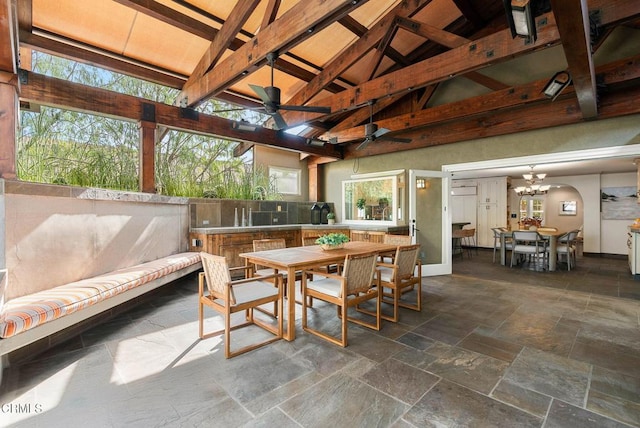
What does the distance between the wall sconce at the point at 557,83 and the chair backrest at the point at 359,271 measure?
2965mm

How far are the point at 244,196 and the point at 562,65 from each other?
570cm

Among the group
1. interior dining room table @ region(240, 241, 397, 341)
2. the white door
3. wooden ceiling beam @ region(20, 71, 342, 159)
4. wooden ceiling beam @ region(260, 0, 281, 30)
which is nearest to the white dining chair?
the white door

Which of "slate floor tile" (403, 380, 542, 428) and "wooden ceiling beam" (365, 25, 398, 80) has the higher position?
"wooden ceiling beam" (365, 25, 398, 80)

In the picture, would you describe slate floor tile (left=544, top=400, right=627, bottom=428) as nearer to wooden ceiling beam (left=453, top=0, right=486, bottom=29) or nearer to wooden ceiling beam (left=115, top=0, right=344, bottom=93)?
wooden ceiling beam (left=115, top=0, right=344, bottom=93)

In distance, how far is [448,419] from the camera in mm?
1656

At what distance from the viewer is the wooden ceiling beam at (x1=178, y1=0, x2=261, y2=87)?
10.3 feet

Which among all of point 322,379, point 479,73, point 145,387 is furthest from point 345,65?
point 145,387

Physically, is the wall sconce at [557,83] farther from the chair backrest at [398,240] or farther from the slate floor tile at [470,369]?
the slate floor tile at [470,369]

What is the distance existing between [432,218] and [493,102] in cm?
225

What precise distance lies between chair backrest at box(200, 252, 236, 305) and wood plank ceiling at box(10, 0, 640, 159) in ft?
6.91

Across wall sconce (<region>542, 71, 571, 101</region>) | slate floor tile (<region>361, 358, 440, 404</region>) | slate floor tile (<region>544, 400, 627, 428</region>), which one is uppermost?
wall sconce (<region>542, 71, 571, 101</region>)

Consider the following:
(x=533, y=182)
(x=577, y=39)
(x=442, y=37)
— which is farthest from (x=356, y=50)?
(x=533, y=182)

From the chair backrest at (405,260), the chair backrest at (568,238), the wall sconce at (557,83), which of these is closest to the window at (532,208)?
the chair backrest at (568,238)

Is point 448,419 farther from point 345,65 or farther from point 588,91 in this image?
point 345,65
